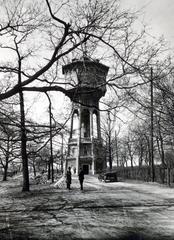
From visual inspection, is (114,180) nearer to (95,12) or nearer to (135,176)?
(135,176)

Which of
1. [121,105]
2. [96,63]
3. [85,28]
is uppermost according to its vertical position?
[85,28]

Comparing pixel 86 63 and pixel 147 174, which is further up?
pixel 86 63

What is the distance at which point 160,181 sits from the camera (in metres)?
25.3

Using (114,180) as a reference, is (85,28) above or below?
above

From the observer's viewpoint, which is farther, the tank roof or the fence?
the fence

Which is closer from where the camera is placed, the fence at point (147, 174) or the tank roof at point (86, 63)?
the tank roof at point (86, 63)

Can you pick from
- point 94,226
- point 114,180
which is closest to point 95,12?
point 94,226

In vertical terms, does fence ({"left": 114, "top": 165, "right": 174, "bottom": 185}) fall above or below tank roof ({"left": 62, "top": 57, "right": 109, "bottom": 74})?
below

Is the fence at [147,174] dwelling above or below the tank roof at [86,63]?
below

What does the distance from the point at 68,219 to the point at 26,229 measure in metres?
1.61

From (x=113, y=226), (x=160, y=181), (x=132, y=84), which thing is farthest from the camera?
(x=160, y=181)

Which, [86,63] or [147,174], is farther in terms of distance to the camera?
[147,174]

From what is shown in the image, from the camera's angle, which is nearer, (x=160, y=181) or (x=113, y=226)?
(x=113, y=226)

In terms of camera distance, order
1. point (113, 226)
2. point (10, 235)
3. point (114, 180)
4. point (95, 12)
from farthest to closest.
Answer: point (114, 180), point (95, 12), point (113, 226), point (10, 235)
